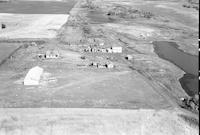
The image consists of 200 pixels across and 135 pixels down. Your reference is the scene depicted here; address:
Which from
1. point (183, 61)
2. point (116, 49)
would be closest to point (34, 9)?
point (116, 49)

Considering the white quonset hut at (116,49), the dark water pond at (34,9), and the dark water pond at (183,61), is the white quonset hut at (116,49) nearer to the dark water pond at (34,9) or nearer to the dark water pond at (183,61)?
the dark water pond at (183,61)

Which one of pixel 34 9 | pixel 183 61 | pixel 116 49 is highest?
pixel 116 49

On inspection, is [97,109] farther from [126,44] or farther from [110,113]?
[126,44]

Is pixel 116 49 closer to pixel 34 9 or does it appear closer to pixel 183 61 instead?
pixel 183 61

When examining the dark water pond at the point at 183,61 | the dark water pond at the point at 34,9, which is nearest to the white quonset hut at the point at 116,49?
the dark water pond at the point at 183,61

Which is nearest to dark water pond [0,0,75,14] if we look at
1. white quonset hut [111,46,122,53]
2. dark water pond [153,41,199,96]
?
dark water pond [153,41,199,96]

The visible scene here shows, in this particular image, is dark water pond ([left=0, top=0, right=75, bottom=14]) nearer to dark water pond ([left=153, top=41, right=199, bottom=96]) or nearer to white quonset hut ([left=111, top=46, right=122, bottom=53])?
dark water pond ([left=153, top=41, right=199, bottom=96])

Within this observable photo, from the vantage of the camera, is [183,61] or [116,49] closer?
[183,61]

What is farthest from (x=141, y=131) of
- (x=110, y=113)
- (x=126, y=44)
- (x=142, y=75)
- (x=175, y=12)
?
(x=175, y=12)
